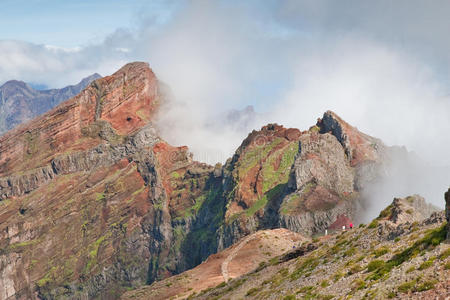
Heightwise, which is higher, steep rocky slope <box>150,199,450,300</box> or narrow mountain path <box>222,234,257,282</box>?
narrow mountain path <box>222,234,257,282</box>

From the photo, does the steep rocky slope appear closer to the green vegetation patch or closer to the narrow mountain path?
the green vegetation patch

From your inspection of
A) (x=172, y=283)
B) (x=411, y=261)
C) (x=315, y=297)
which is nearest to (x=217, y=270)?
(x=172, y=283)

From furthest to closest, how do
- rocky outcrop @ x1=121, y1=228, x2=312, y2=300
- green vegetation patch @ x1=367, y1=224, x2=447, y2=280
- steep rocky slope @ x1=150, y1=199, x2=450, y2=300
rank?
rocky outcrop @ x1=121, y1=228, x2=312, y2=300 < green vegetation patch @ x1=367, y1=224, x2=447, y2=280 < steep rocky slope @ x1=150, y1=199, x2=450, y2=300

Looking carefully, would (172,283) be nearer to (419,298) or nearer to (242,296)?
(242,296)

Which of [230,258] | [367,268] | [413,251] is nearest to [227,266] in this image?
[230,258]

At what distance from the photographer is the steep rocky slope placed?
40656mm

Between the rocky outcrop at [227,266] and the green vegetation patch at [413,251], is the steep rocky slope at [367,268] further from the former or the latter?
the rocky outcrop at [227,266]

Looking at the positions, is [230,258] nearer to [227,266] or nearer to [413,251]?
[227,266]

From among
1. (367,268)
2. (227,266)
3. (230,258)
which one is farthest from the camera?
(230,258)

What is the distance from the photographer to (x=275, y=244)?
124188 millimetres

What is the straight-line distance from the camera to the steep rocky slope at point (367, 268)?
40.7 metres

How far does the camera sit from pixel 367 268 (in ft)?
172

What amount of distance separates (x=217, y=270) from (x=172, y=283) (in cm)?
1046

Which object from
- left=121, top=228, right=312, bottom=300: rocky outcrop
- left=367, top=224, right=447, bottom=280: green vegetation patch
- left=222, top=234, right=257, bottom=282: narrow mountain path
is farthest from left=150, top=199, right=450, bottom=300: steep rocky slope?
left=222, top=234, right=257, bottom=282: narrow mountain path
